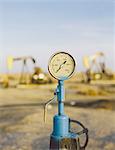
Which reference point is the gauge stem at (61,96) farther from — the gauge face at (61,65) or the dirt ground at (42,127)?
the dirt ground at (42,127)

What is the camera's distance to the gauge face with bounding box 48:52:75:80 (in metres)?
3.14

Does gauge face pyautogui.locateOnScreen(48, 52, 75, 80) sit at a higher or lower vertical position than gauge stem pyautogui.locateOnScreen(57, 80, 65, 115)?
higher

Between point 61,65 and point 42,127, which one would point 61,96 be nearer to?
point 61,65

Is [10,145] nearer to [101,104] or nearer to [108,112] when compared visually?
[108,112]

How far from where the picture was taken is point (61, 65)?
315 centimetres

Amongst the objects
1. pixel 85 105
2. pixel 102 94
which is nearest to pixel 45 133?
pixel 85 105

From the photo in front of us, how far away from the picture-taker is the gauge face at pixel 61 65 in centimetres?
314

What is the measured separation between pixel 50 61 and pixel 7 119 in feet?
12.5

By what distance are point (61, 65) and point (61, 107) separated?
40cm

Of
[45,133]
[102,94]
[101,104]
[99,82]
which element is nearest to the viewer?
[45,133]

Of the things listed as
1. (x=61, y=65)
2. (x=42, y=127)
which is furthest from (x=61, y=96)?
(x=42, y=127)

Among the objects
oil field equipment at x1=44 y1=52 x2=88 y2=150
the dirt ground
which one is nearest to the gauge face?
oil field equipment at x1=44 y1=52 x2=88 y2=150

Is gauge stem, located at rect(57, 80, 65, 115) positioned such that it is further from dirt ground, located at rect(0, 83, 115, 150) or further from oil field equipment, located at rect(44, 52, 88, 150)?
dirt ground, located at rect(0, 83, 115, 150)

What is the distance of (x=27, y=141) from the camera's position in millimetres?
4918
